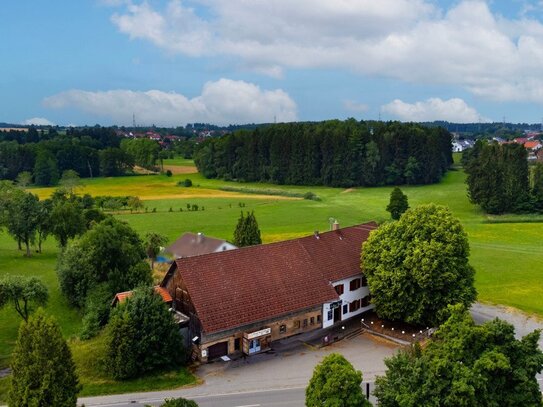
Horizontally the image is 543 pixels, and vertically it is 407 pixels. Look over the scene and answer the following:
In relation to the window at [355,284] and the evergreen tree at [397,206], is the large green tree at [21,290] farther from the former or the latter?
the evergreen tree at [397,206]

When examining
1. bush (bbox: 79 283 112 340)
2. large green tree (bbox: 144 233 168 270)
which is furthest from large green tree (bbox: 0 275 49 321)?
large green tree (bbox: 144 233 168 270)

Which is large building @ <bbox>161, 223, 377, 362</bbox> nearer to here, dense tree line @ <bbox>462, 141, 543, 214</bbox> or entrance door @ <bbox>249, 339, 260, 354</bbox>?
entrance door @ <bbox>249, 339, 260, 354</bbox>

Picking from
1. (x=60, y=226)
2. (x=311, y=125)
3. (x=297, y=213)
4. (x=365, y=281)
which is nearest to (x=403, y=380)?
(x=365, y=281)

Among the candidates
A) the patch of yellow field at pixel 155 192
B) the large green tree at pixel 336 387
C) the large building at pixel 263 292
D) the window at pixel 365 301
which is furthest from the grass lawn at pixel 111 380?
the patch of yellow field at pixel 155 192

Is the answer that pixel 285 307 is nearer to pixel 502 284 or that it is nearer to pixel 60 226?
pixel 502 284

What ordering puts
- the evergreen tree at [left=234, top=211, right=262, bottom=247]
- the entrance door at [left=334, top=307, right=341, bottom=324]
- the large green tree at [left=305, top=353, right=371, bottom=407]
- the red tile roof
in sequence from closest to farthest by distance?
the large green tree at [left=305, top=353, right=371, bottom=407], the red tile roof, the entrance door at [left=334, top=307, right=341, bottom=324], the evergreen tree at [left=234, top=211, right=262, bottom=247]

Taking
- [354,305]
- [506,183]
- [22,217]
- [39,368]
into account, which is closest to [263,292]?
[354,305]

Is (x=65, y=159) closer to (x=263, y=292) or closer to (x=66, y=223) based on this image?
(x=66, y=223)
